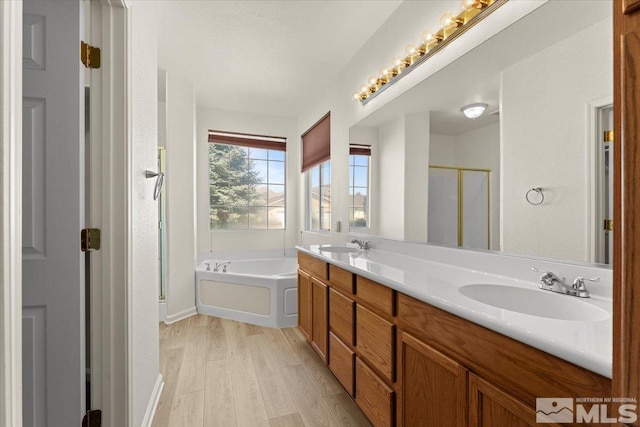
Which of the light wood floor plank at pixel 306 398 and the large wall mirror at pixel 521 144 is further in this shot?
the light wood floor plank at pixel 306 398

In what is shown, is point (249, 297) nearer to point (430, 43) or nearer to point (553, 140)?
point (430, 43)

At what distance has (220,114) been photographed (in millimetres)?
4137

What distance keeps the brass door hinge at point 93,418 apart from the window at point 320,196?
98.4 inches

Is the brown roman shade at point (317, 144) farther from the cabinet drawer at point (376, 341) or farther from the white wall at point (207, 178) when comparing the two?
the cabinet drawer at point (376, 341)

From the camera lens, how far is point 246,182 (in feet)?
14.4

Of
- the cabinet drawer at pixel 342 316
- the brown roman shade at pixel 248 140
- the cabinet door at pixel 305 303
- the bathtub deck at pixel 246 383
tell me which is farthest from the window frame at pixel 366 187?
the brown roman shade at pixel 248 140

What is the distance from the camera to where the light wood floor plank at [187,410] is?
1.63 m

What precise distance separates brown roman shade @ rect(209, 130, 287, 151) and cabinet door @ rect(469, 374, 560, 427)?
13.2ft

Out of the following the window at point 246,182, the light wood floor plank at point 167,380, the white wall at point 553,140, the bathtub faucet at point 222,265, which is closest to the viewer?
the white wall at point 553,140

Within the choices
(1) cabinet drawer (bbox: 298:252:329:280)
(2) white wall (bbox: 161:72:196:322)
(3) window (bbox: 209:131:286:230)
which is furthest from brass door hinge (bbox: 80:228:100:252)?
(3) window (bbox: 209:131:286:230)

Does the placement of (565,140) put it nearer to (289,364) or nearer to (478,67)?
(478,67)

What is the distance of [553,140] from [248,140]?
3.81m

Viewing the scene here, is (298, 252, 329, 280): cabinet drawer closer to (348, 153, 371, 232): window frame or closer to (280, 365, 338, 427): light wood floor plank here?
(348, 153, 371, 232): window frame

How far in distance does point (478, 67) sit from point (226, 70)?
8.11ft
